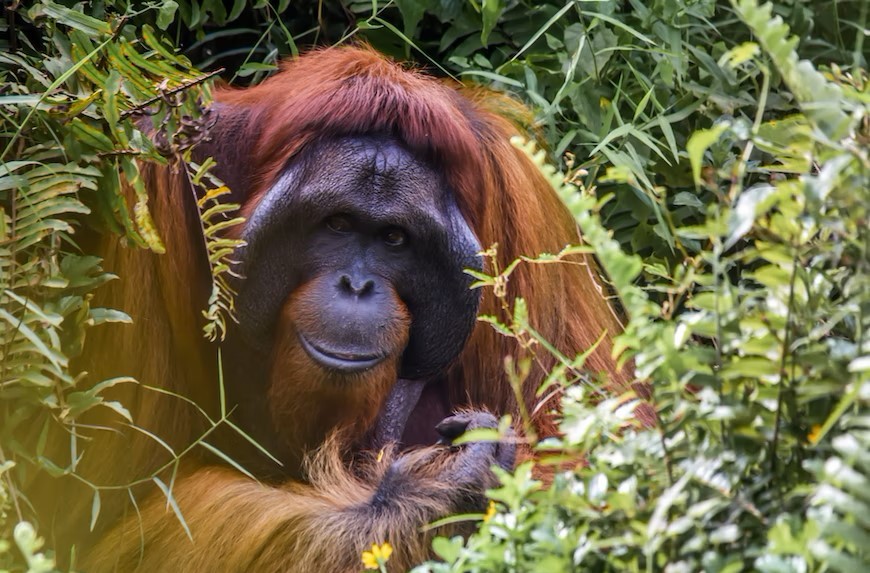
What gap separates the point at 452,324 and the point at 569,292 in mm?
499

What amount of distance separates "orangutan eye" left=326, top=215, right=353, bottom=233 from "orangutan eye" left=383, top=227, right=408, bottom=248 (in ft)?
0.27

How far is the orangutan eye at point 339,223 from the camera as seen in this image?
246 centimetres

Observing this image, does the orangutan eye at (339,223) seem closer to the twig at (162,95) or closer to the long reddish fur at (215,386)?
the long reddish fur at (215,386)

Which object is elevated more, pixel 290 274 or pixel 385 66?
pixel 385 66

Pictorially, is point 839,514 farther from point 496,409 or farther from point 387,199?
point 496,409

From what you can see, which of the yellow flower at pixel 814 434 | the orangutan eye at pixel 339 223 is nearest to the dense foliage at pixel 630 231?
the yellow flower at pixel 814 434

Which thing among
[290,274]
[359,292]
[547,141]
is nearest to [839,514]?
[359,292]

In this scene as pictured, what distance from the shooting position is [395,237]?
249 centimetres

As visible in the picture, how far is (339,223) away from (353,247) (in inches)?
2.7

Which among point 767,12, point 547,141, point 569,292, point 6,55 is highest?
point 767,12

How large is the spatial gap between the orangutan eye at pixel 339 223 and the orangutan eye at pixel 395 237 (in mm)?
81

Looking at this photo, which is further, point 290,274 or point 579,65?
point 579,65

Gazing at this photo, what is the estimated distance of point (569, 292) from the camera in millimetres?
2965

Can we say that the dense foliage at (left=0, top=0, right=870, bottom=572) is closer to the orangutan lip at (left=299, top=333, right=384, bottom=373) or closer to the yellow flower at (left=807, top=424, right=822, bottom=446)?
the yellow flower at (left=807, top=424, right=822, bottom=446)
